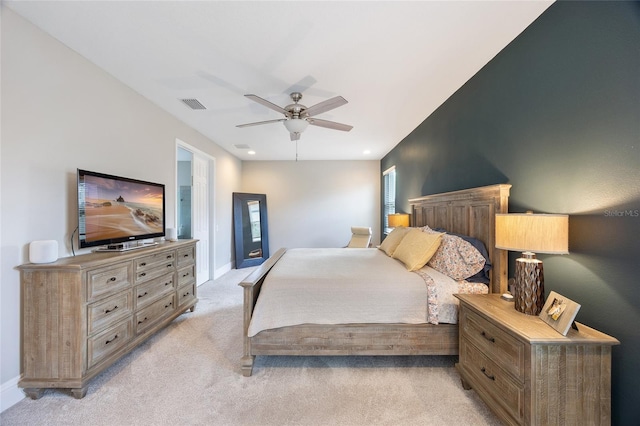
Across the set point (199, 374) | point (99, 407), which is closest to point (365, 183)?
point (199, 374)

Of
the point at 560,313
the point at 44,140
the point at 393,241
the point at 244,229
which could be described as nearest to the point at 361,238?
the point at 393,241

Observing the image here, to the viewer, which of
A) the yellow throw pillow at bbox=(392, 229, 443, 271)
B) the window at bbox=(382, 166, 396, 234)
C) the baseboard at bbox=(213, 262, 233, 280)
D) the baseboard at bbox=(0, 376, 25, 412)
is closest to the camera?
the baseboard at bbox=(0, 376, 25, 412)

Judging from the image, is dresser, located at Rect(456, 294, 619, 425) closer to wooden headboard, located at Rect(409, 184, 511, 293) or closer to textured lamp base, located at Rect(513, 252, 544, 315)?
textured lamp base, located at Rect(513, 252, 544, 315)

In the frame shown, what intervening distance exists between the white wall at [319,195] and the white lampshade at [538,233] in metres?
4.71

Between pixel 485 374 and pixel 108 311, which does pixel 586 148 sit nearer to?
pixel 485 374

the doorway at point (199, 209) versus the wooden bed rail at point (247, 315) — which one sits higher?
the doorway at point (199, 209)

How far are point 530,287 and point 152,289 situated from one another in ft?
9.94

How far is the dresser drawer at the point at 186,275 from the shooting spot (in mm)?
2840

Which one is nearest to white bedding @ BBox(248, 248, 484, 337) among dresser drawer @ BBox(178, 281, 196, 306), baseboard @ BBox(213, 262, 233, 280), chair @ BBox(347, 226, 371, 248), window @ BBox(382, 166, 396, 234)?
dresser drawer @ BBox(178, 281, 196, 306)

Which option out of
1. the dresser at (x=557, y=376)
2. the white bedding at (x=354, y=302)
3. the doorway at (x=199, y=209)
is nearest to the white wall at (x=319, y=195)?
the doorway at (x=199, y=209)

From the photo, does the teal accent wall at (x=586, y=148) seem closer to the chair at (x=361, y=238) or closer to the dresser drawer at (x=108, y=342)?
the chair at (x=361, y=238)

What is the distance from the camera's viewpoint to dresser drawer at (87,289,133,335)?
68.9 inches

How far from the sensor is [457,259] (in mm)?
2100

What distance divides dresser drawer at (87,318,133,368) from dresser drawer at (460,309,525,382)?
105 inches
